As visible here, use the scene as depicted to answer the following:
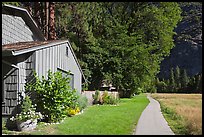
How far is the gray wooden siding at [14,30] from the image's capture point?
646 inches

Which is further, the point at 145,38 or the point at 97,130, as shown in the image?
the point at 145,38

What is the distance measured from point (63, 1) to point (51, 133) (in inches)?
1087

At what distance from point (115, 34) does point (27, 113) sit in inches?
1104

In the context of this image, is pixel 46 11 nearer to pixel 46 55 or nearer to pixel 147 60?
pixel 147 60

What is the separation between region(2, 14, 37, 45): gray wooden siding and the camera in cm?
1640

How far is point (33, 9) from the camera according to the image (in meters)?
34.9

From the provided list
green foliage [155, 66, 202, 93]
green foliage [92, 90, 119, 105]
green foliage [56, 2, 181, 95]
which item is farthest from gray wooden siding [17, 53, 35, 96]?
green foliage [155, 66, 202, 93]

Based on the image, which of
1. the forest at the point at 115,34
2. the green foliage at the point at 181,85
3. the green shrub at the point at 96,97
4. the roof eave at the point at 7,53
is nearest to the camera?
the roof eave at the point at 7,53

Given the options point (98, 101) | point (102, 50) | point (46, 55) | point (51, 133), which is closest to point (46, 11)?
point (102, 50)

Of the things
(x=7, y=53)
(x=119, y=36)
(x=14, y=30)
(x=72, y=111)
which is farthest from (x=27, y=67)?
(x=119, y=36)

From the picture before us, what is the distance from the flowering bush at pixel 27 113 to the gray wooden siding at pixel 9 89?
1.46 ft

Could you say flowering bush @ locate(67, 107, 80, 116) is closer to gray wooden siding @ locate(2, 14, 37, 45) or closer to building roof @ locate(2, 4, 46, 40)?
gray wooden siding @ locate(2, 14, 37, 45)

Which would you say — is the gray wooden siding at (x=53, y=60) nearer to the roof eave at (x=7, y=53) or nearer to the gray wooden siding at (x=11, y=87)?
the gray wooden siding at (x=11, y=87)

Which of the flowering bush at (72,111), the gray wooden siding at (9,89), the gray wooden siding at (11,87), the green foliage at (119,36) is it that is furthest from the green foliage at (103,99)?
the gray wooden siding at (9,89)
